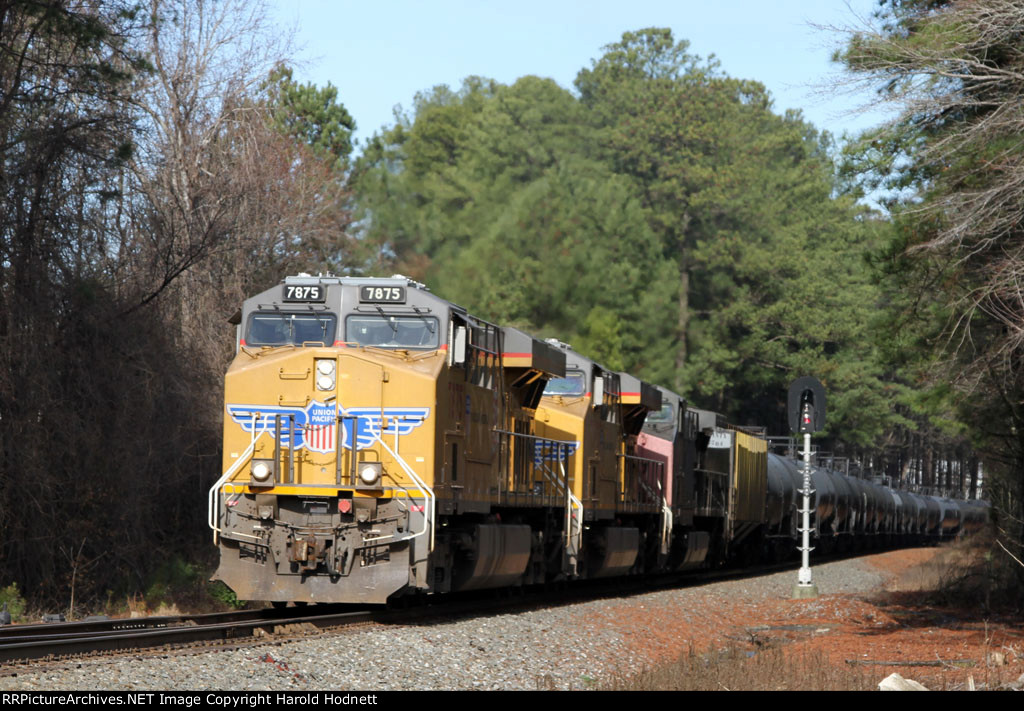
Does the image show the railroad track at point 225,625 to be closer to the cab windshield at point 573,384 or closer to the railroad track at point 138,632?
the railroad track at point 138,632

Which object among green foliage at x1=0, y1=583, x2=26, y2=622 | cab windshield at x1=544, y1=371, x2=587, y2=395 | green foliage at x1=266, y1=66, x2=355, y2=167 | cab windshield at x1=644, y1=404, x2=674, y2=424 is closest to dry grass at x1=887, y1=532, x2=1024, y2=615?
cab windshield at x1=644, y1=404, x2=674, y2=424

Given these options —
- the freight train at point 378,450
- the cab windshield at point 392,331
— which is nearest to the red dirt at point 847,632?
the freight train at point 378,450

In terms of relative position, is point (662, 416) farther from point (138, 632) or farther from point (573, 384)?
point (138, 632)

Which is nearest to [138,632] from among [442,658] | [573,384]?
[442,658]

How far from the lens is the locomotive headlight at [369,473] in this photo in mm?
14297

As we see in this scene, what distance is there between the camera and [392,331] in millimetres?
15297

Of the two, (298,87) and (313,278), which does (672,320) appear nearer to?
(298,87)

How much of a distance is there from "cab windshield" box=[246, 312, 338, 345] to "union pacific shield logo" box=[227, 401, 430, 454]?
96cm

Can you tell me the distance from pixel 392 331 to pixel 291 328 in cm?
124

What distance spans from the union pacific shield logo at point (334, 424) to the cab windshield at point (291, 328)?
962 mm

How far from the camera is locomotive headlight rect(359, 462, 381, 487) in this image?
1430cm

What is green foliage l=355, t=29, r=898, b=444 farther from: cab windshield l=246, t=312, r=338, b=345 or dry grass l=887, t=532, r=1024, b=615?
cab windshield l=246, t=312, r=338, b=345

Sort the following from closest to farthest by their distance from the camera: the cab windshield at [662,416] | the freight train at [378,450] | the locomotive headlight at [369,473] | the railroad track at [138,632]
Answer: the railroad track at [138,632]
the locomotive headlight at [369,473]
the freight train at [378,450]
the cab windshield at [662,416]

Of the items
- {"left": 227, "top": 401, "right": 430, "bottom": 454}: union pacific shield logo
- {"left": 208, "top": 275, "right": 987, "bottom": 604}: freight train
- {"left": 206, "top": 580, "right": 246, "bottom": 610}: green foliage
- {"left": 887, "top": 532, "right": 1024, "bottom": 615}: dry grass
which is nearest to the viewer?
{"left": 208, "top": 275, "right": 987, "bottom": 604}: freight train
